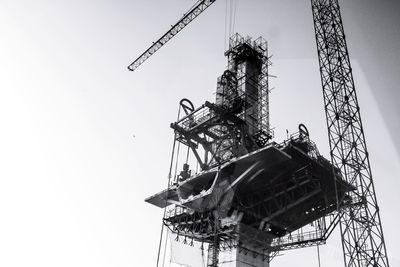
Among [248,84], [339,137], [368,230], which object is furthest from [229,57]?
[368,230]

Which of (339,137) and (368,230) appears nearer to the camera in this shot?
(368,230)

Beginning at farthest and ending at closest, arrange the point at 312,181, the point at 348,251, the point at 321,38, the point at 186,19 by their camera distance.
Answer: the point at 186,19 < the point at 321,38 < the point at 312,181 < the point at 348,251

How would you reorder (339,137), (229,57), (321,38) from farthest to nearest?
(229,57)
(321,38)
(339,137)

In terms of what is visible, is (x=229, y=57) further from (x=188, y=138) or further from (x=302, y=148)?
(x=302, y=148)

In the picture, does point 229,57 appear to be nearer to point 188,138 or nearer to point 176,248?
point 188,138

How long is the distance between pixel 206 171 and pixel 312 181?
8.67m

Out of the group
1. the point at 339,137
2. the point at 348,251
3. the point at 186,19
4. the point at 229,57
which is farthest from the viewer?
the point at 186,19

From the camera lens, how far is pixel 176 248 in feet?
120

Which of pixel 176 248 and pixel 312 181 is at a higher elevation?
pixel 312 181

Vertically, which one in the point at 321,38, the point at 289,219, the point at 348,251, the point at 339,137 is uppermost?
the point at 321,38

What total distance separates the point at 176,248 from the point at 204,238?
2822 millimetres

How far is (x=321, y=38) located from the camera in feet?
140

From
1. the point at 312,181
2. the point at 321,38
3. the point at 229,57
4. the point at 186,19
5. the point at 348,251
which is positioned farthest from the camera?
the point at 186,19

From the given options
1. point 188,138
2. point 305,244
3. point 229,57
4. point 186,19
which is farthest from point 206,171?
point 186,19
